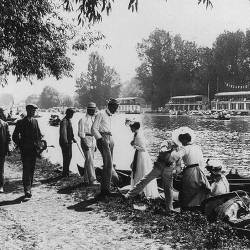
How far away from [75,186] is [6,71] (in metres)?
7.64

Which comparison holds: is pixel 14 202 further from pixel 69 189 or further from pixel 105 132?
pixel 105 132

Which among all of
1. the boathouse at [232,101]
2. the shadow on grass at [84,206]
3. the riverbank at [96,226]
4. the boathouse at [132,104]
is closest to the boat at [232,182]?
the riverbank at [96,226]

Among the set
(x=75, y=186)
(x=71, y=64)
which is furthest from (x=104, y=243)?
(x=71, y=64)

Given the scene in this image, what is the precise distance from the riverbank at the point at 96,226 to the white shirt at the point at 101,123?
149 centimetres

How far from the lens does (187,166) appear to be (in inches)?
296

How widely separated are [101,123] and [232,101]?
97.8 m

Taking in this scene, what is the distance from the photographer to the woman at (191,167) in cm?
745

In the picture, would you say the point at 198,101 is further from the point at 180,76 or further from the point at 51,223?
the point at 51,223

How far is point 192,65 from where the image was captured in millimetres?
105875

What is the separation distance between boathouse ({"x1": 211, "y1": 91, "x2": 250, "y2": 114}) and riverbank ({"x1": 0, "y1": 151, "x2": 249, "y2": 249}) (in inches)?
3642

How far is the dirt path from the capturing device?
5.85m

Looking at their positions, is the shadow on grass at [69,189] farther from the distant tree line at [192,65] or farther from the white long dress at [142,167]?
the distant tree line at [192,65]

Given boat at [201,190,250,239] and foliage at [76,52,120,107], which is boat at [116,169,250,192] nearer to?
boat at [201,190,250,239]

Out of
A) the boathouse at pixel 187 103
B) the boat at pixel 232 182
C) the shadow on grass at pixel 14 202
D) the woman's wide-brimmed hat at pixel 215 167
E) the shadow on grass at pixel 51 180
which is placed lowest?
the shadow on grass at pixel 51 180
